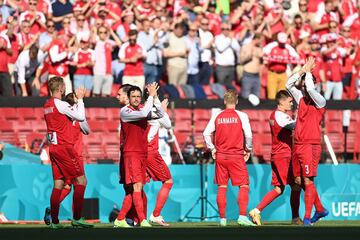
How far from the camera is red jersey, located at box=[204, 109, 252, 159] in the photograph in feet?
71.8

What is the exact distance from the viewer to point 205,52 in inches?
1227

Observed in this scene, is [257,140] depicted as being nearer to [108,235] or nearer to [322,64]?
[322,64]

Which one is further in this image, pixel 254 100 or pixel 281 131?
pixel 254 100

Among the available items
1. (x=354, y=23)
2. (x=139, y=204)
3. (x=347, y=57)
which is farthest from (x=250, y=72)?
(x=139, y=204)

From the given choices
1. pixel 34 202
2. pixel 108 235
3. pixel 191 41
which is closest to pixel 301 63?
pixel 191 41

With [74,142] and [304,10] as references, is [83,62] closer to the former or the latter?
[304,10]

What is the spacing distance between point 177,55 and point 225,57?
Answer: 1224 millimetres

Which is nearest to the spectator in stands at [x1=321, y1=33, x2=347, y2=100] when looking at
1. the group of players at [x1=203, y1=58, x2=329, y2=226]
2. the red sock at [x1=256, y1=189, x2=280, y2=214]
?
the group of players at [x1=203, y1=58, x2=329, y2=226]

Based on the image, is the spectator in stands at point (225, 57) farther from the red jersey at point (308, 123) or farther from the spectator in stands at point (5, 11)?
the red jersey at point (308, 123)

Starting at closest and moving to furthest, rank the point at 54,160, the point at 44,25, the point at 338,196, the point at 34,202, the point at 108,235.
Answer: the point at 108,235, the point at 54,160, the point at 34,202, the point at 338,196, the point at 44,25

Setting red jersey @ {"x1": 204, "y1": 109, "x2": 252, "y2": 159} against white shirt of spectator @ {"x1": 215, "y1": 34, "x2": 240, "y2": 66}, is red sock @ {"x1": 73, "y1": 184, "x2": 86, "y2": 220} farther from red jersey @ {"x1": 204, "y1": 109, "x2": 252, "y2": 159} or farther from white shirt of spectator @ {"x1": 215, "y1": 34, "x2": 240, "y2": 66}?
white shirt of spectator @ {"x1": 215, "y1": 34, "x2": 240, "y2": 66}

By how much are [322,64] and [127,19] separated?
5.09m

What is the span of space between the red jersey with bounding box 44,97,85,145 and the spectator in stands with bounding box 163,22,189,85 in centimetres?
1028

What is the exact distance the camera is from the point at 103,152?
28.2 meters
